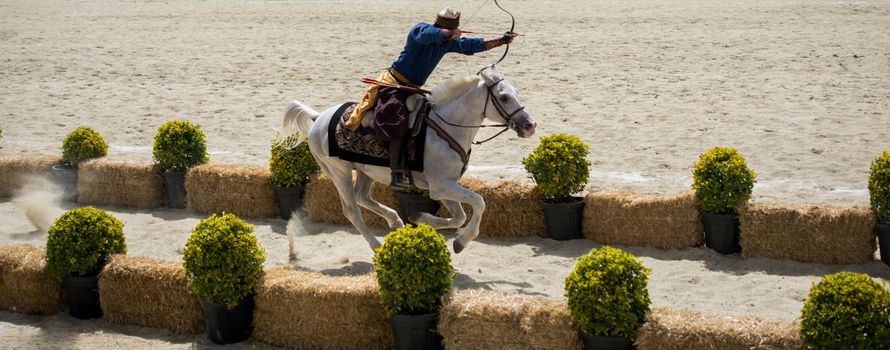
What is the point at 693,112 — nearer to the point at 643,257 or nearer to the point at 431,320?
the point at 643,257

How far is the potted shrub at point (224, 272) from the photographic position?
9.69 meters

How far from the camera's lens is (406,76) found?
11602 millimetres

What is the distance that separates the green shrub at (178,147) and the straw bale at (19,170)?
6.48 ft

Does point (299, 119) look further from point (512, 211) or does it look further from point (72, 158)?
point (72, 158)

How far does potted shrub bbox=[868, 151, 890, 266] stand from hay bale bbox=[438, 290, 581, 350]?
13.5ft

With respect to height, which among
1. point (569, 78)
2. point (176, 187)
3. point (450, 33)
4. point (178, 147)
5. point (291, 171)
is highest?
point (450, 33)

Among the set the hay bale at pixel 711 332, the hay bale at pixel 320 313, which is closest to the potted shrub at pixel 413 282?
the hay bale at pixel 320 313

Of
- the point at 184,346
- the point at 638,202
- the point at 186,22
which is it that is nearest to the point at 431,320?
the point at 184,346

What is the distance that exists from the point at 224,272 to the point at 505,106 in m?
3.45

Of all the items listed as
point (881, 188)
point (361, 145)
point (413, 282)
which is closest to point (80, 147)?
point (361, 145)

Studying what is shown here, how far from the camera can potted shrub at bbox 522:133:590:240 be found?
12578mm

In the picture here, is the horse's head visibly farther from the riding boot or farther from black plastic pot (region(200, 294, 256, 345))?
black plastic pot (region(200, 294, 256, 345))

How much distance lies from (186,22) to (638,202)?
76.3 feet

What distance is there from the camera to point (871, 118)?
17641 mm
